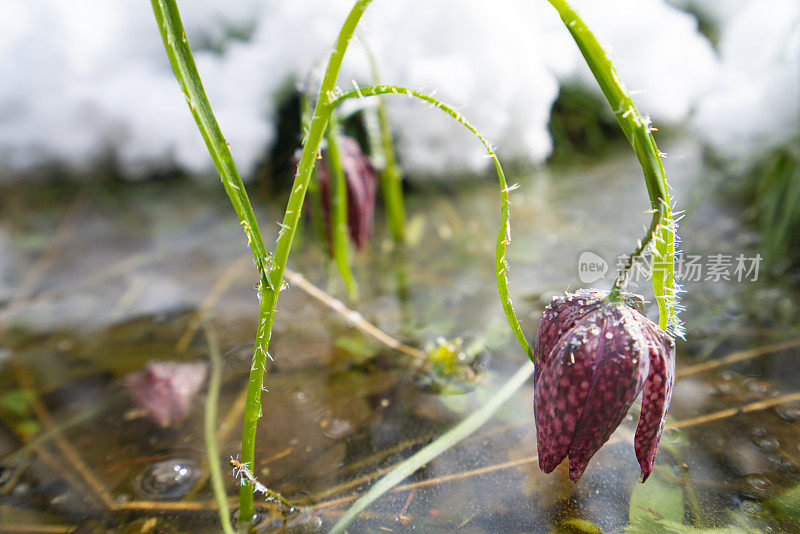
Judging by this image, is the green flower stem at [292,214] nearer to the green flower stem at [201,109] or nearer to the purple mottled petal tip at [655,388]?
the green flower stem at [201,109]

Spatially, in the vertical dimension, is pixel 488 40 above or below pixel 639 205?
above

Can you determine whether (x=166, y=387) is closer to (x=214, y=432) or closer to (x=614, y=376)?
(x=214, y=432)

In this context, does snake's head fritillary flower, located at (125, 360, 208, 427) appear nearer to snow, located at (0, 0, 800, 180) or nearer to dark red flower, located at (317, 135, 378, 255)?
dark red flower, located at (317, 135, 378, 255)

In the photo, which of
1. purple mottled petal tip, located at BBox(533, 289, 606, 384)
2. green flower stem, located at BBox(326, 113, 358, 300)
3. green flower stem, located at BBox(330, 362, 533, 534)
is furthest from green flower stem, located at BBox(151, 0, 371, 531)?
green flower stem, located at BBox(326, 113, 358, 300)

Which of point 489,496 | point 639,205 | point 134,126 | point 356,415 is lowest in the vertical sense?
point 489,496

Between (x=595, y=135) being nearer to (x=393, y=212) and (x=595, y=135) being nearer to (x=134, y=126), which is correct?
(x=393, y=212)

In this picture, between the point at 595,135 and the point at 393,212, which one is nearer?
the point at 393,212

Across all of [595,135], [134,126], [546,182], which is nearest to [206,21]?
[134,126]
